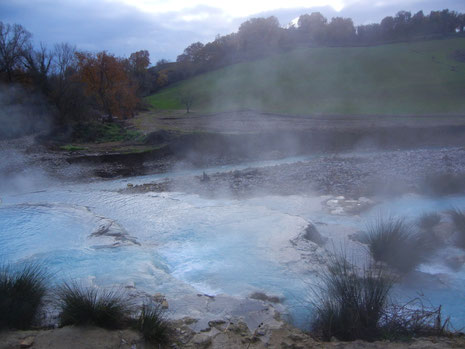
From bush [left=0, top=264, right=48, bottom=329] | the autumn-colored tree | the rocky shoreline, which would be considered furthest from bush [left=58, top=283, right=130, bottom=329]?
the autumn-colored tree

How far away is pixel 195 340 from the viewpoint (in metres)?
3.60

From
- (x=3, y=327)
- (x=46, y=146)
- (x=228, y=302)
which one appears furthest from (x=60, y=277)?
(x=46, y=146)

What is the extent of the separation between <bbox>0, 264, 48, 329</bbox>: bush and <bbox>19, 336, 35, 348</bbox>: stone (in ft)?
1.16

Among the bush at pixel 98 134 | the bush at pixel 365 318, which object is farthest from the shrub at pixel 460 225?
the bush at pixel 98 134

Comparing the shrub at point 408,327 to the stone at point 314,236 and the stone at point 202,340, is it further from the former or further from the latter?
the stone at point 314,236

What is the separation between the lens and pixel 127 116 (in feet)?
98.0

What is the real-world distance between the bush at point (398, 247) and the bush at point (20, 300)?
4.75 m

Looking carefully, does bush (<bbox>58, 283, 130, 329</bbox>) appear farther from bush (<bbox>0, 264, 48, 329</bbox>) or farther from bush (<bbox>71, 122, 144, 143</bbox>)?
bush (<bbox>71, 122, 144, 143</bbox>)

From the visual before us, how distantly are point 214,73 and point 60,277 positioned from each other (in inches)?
1686

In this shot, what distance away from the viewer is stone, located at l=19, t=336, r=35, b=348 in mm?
3283

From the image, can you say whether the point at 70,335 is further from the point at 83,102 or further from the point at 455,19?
the point at 455,19

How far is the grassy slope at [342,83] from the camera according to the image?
28109mm

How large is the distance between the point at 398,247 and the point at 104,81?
26.7m

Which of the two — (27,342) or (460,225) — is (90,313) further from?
(460,225)
